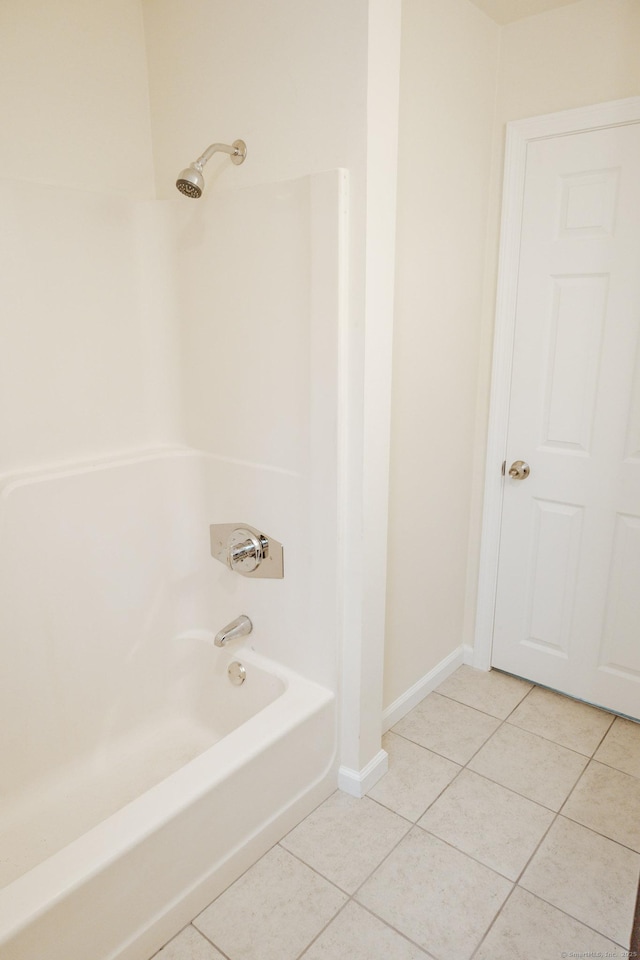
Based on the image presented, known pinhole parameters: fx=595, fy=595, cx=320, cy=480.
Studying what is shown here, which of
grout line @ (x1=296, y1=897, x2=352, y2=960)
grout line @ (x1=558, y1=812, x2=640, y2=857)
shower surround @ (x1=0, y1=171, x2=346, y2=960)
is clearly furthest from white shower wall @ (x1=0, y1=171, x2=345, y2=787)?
grout line @ (x1=558, y1=812, x2=640, y2=857)

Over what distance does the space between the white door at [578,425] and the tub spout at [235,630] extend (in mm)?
1059

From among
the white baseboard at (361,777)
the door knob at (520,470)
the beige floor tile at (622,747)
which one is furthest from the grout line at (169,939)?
the door knob at (520,470)

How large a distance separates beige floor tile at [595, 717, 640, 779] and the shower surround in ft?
3.05

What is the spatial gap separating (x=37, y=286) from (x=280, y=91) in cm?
85

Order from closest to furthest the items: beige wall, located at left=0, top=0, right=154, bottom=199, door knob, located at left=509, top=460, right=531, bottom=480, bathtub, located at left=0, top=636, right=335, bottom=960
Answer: bathtub, located at left=0, top=636, right=335, bottom=960 → beige wall, located at left=0, top=0, right=154, bottom=199 → door knob, located at left=509, top=460, right=531, bottom=480

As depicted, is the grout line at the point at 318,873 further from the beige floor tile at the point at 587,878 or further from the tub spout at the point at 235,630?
the tub spout at the point at 235,630

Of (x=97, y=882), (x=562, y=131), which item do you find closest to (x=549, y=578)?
(x=562, y=131)

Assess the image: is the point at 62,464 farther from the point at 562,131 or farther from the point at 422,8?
the point at 562,131

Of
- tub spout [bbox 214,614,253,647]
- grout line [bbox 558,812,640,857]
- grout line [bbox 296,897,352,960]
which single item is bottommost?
grout line [bbox 296,897,352,960]

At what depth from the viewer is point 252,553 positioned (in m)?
1.85

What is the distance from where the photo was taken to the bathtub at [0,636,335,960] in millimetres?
1148

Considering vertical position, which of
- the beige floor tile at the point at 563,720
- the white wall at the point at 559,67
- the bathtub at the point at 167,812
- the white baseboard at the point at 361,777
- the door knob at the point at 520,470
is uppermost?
the white wall at the point at 559,67

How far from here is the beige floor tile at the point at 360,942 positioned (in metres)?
1.35

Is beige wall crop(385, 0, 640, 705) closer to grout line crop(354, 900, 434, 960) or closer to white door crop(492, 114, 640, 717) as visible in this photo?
white door crop(492, 114, 640, 717)
